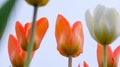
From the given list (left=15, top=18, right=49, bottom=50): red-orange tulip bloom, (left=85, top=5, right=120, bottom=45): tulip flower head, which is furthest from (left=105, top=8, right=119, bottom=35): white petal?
(left=15, top=18, right=49, bottom=50): red-orange tulip bloom

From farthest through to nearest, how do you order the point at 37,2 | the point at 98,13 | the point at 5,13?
1. the point at 98,13
2. the point at 37,2
3. the point at 5,13

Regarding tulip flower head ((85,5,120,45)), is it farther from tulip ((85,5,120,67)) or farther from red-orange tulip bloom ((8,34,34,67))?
red-orange tulip bloom ((8,34,34,67))

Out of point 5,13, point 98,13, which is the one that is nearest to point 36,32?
point 98,13

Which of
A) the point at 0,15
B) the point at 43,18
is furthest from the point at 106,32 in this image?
the point at 0,15

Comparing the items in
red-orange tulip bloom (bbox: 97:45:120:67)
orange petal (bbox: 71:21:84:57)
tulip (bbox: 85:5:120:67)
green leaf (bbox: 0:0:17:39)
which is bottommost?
red-orange tulip bloom (bbox: 97:45:120:67)

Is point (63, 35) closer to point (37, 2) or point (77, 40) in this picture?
point (77, 40)

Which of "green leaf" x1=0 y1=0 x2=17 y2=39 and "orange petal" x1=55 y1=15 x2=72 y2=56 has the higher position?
"green leaf" x1=0 y1=0 x2=17 y2=39

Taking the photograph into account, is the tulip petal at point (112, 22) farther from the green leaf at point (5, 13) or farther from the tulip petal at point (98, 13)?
the green leaf at point (5, 13)
